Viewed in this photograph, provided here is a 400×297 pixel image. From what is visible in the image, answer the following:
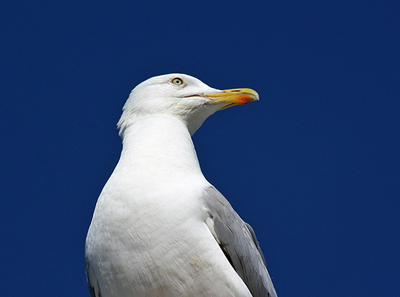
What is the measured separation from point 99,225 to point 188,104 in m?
1.72

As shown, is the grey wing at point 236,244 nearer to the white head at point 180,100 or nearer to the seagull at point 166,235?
the seagull at point 166,235

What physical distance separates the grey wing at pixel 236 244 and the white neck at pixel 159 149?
0.36 m

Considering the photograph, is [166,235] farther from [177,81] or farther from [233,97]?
[177,81]

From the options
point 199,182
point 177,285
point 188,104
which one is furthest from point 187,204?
point 188,104

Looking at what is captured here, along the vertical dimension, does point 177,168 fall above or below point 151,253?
above

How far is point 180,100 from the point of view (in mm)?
4980

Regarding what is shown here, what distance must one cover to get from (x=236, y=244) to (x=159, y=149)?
1.06m

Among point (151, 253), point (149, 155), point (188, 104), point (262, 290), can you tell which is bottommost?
point (262, 290)

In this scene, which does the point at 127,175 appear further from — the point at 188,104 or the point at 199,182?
the point at 188,104

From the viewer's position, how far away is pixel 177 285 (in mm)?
3586

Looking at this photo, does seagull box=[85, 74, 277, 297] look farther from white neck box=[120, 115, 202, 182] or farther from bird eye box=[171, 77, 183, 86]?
bird eye box=[171, 77, 183, 86]

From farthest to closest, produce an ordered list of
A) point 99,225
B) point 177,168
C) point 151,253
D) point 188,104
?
1. point 188,104
2. point 177,168
3. point 99,225
4. point 151,253

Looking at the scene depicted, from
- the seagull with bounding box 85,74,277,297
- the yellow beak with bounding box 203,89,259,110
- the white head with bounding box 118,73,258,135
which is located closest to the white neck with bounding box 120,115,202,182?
the seagull with bounding box 85,74,277,297

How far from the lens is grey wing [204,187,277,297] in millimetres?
3824
